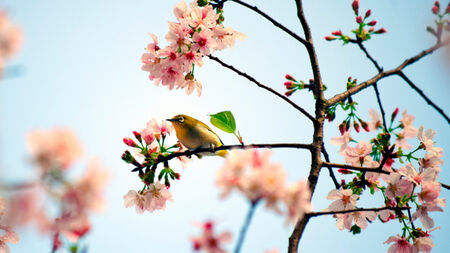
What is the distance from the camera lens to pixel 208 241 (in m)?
1.55

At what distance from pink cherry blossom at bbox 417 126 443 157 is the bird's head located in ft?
7.35

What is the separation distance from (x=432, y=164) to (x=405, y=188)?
51 cm

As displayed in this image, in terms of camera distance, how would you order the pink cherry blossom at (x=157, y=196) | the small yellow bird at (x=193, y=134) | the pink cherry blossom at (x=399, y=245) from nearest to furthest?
1. the pink cherry blossom at (x=399, y=245)
2. the pink cherry blossom at (x=157, y=196)
3. the small yellow bird at (x=193, y=134)

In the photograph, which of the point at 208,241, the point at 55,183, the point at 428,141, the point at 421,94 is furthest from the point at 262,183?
the point at 428,141

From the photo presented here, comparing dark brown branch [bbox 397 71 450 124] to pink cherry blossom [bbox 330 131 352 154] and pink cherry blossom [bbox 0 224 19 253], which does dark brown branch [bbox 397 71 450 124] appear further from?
pink cherry blossom [bbox 0 224 19 253]

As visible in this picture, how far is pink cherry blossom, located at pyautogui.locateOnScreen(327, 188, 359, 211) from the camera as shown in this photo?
3.04m

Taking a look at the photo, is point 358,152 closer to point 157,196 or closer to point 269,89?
point 269,89

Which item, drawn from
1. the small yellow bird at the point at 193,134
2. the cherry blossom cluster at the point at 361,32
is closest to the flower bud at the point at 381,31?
the cherry blossom cluster at the point at 361,32

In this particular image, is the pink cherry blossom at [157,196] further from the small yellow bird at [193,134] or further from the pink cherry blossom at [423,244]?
the pink cherry blossom at [423,244]

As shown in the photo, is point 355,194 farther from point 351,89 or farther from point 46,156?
point 46,156

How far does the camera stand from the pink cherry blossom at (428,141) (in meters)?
3.44

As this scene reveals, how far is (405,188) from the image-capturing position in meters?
3.01

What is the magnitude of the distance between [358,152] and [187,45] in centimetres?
174

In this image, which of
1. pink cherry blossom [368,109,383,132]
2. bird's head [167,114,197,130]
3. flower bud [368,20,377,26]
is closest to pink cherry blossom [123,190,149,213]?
bird's head [167,114,197,130]
